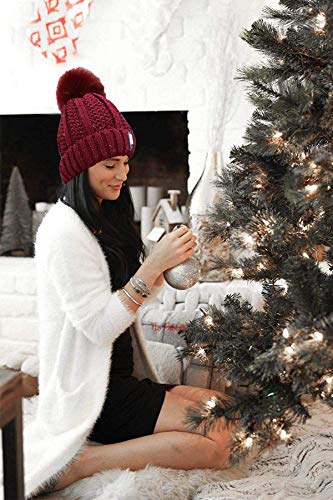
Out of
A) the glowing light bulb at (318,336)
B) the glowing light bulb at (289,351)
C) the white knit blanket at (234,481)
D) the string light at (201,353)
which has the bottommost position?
the white knit blanket at (234,481)

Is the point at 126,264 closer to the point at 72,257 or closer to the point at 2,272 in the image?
the point at 72,257

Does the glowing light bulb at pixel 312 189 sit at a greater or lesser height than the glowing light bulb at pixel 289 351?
greater

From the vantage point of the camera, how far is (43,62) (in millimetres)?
2697

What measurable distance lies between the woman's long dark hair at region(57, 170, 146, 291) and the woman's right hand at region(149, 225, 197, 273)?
0.40 feet

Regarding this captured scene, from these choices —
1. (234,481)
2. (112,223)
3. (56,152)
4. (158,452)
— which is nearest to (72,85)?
(112,223)

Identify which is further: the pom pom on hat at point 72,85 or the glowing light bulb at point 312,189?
the pom pom on hat at point 72,85

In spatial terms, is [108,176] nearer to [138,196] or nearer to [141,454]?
[141,454]

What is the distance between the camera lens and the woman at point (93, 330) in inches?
54.7

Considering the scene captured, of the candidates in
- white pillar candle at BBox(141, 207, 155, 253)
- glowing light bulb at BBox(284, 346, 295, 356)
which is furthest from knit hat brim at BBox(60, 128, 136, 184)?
white pillar candle at BBox(141, 207, 155, 253)

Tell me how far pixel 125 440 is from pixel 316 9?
3.33 ft

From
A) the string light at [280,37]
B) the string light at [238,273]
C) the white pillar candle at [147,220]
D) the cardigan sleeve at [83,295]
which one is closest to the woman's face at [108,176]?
the cardigan sleeve at [83,295]

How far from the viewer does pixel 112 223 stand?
1.59 metres

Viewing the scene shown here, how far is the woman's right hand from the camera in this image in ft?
4.68

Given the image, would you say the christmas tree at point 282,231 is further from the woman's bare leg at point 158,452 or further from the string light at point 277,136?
the woman's bare leg at point 158,452
